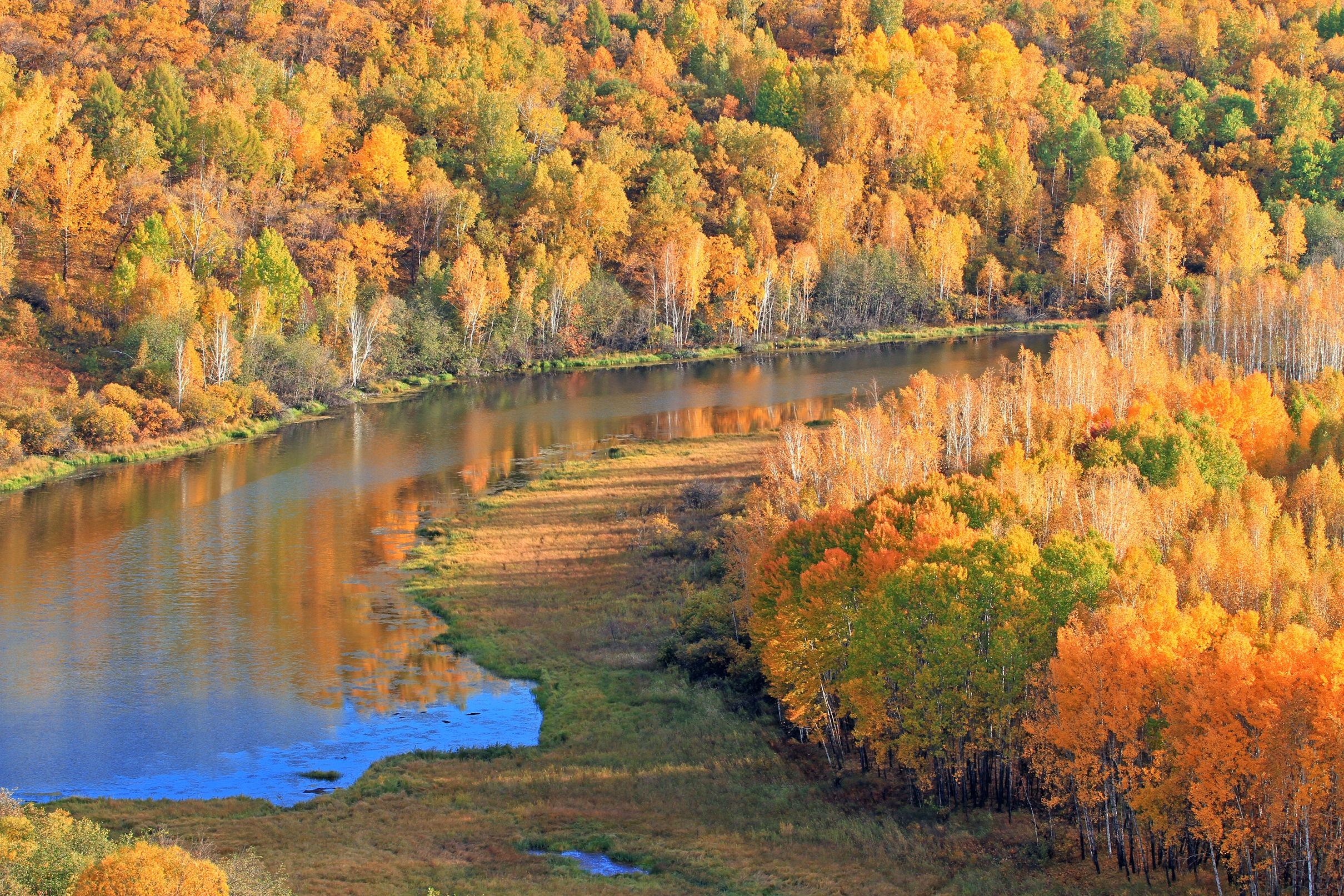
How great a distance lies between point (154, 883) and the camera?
20156 millimetres

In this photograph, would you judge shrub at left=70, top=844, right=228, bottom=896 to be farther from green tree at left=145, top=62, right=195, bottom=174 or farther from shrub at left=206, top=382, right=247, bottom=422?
green tree at left=145, top=62, right=195, bottom=174

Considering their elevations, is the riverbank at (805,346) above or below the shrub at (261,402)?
above

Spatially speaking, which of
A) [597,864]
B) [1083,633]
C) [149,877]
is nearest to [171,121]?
[597,864]

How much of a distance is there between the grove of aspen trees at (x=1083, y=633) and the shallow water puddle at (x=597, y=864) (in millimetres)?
8179

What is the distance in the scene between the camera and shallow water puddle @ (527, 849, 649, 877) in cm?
2939

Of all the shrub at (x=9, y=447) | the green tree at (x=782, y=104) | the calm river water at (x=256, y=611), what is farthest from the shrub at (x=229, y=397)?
the green tree at (x=782, y=104)

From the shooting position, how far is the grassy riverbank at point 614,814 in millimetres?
28438

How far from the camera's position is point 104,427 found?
250 ft

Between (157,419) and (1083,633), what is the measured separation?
218ft

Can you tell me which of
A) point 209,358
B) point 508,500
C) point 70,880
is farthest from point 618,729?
point 209,358

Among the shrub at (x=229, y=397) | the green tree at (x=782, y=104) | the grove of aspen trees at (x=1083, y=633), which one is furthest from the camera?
the green tree at (x=782, y=104)

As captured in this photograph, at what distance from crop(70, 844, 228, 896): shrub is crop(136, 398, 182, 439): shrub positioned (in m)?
63.6

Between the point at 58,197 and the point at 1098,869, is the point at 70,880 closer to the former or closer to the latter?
the point at 1098,869

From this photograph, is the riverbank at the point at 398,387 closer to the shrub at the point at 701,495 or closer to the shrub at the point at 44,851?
the shrub at the point at 701,495
